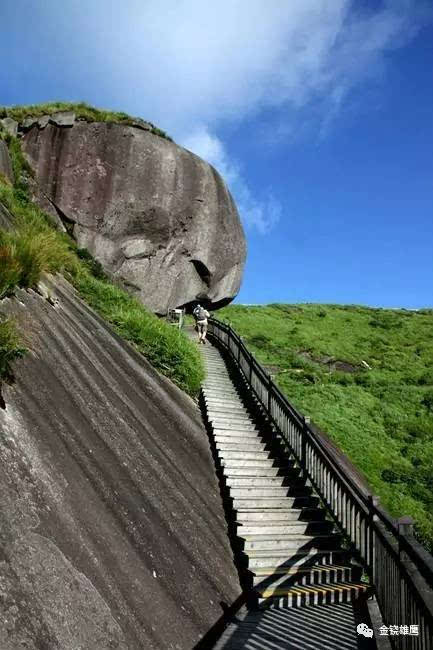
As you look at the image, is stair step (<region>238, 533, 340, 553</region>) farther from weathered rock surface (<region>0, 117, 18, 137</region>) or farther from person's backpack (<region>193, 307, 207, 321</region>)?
weathered rock surface (<region>0, 117, 18, 137</region>)

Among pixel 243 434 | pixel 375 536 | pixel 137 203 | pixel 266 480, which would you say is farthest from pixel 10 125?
pixel 375 536

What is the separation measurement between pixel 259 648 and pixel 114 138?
1802 centimetres

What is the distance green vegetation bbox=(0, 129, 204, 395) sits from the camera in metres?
7.12

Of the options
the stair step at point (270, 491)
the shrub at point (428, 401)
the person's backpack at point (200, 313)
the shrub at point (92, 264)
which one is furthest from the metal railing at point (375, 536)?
the shrub at point (428, 401)

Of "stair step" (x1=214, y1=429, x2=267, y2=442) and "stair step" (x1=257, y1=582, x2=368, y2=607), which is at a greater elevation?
"stair step" (x1=214, y1=429, x2=267, y2=442)

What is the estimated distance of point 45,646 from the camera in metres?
3.38

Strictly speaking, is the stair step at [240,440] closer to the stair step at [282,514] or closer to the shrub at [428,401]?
the stair step at [282,514]

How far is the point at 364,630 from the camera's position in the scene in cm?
566

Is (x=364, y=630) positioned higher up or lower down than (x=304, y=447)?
lower down

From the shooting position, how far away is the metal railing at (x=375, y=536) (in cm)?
435

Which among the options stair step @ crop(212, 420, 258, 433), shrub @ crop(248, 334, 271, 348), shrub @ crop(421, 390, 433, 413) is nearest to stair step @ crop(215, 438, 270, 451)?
stair step @ crop(212, 420, 258, 433)

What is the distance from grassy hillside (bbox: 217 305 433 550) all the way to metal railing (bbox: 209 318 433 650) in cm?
254

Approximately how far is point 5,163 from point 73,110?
486cm

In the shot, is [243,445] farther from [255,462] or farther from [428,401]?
[428,401]
